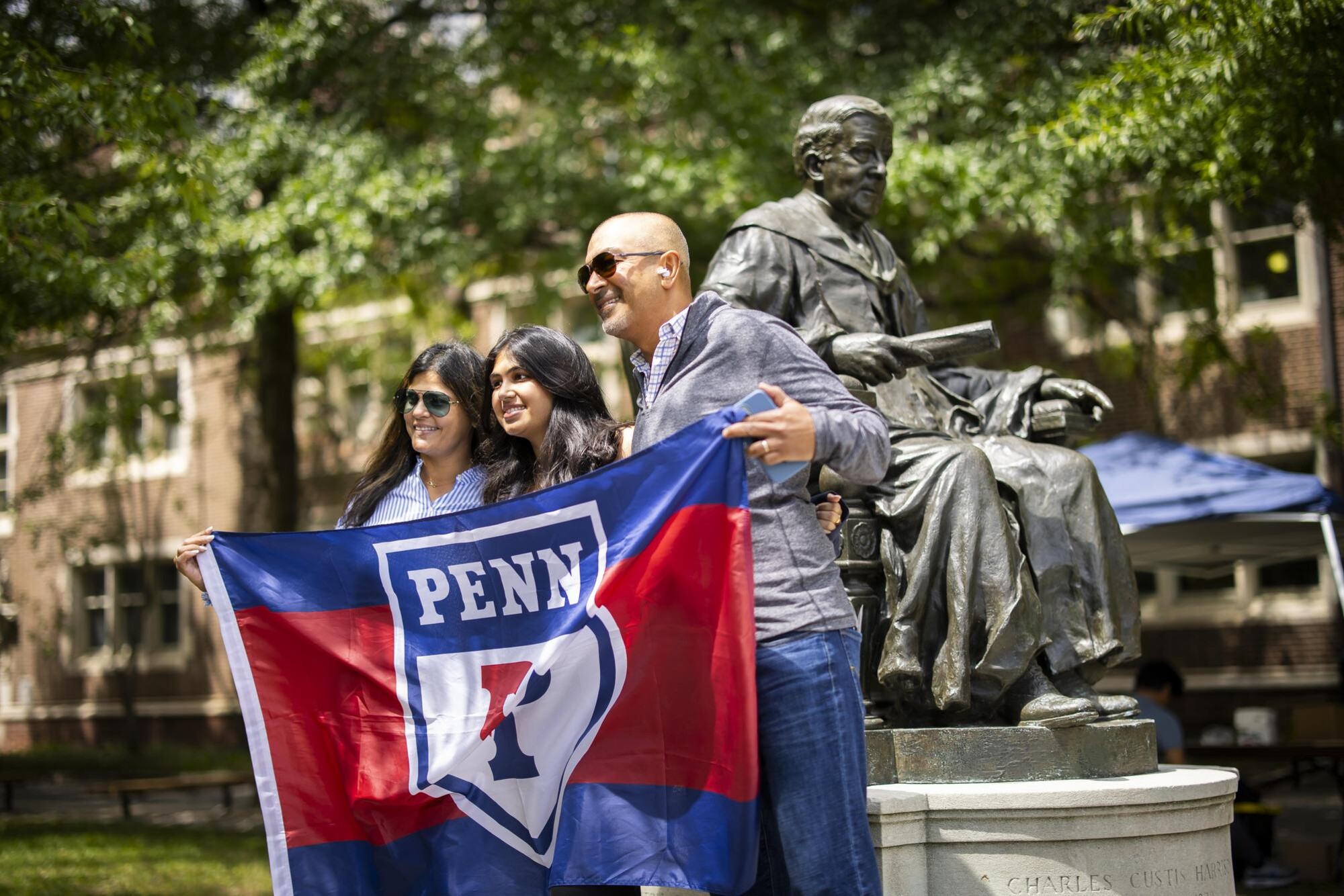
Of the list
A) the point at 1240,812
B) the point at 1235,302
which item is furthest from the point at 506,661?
the point at 1235,302

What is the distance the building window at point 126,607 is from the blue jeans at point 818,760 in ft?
80.8

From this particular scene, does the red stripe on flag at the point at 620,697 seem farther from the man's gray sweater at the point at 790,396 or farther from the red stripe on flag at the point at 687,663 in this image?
the man's gray sweater at the point at 790,396

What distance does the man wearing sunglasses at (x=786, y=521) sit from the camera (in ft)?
10.1

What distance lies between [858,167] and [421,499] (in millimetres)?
2345

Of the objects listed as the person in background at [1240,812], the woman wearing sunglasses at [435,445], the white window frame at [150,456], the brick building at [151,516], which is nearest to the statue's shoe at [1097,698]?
the woman wearing sunglasses at [435,445]

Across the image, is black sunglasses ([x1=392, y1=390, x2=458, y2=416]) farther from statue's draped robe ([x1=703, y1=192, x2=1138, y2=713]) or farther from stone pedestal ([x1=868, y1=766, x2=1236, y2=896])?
stone pedestal ([x1=868, y1=766, x2=1236, y2=896])

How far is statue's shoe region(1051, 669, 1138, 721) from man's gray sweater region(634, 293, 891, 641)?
1.79m

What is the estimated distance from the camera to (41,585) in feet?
93.4

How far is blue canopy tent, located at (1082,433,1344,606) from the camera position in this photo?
1077cm

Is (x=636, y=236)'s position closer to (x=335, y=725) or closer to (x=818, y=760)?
(x=818, y=760)

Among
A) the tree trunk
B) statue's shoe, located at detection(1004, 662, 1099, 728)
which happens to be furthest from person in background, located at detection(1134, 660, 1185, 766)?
the tree trunk

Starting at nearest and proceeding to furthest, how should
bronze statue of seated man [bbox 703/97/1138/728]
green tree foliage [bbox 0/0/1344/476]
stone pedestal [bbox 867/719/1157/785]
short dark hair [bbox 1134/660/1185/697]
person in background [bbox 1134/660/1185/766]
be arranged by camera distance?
1. stone pedestal [bbox 867/719/1157/785]
2. bronze statue of seated man [bbox 703/97/1138/728]
3. green tree foliage [bbox 0/0/1344/476]
4. person in background [bbox 1134/660/1185/766]
5. short dark hair [bbox 1134/660/1185/697]

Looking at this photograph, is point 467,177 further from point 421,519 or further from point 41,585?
point 41,585

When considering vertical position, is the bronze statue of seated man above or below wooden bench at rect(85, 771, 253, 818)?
above
